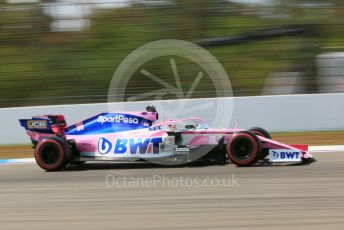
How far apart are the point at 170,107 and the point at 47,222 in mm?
7801

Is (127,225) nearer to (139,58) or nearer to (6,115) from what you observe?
(6,115)

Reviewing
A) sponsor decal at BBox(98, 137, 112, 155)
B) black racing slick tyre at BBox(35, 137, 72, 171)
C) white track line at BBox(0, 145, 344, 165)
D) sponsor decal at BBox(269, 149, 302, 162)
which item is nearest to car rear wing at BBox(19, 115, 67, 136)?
black racing slick tyre at BBox(35, 137, 72, 171)

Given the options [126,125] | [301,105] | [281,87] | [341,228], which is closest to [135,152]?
[126,125]

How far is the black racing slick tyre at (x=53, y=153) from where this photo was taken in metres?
8.17

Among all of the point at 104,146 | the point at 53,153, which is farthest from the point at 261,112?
the point at 53,153

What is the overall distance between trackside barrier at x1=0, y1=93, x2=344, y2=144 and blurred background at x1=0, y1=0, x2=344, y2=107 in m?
0.84

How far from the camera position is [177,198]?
6.01m

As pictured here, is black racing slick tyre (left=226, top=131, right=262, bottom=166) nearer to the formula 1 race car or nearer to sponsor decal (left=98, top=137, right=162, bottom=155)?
the formula 1 race car

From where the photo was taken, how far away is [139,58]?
16484 millimetres

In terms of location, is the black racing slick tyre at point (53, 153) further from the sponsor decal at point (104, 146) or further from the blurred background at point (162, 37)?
the blurred background at point (162, 37)

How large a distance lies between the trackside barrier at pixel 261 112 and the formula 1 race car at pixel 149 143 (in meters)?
4.23

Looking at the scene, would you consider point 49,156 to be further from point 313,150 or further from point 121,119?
point 313,150

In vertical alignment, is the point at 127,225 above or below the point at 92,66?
below

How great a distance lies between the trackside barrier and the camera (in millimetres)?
12438
